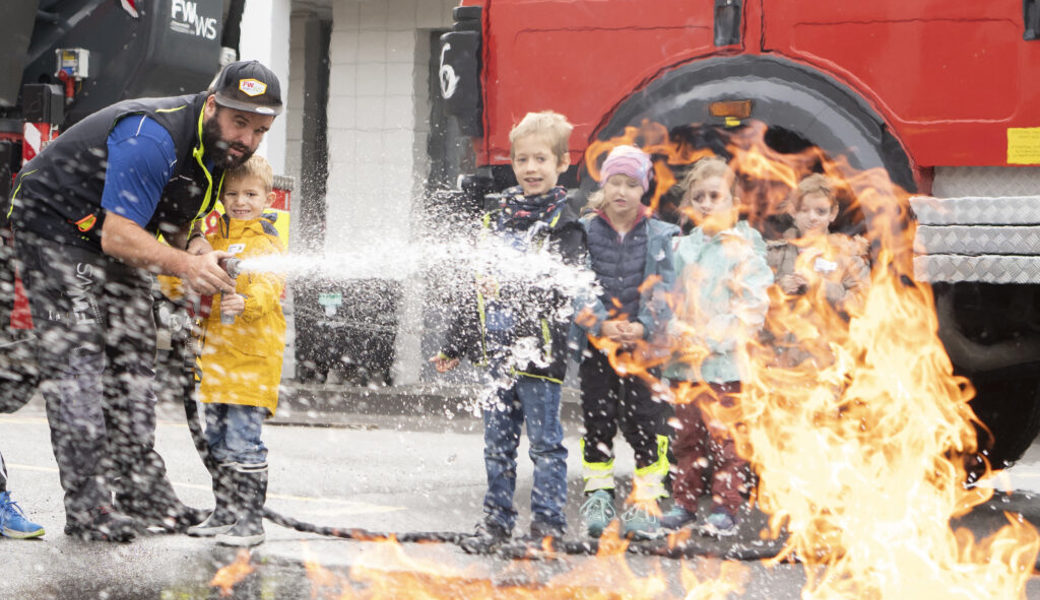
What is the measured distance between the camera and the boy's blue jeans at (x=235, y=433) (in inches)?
203

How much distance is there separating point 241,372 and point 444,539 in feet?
3.21

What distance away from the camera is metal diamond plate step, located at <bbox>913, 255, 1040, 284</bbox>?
4906mm

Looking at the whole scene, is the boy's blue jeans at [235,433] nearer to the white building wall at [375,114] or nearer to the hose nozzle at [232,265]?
the hose nozzle at [232,265]

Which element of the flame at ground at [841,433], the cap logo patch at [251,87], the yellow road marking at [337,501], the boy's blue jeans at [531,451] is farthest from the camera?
the yellow road marking at [337,501]

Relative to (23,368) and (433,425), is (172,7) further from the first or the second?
(23,368)

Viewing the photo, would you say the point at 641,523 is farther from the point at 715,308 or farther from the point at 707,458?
the point at 715,308

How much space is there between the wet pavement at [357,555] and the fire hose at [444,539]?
0.03 m

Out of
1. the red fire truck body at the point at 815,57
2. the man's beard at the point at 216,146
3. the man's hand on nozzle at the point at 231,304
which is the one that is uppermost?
the red fire truck body at the point at 815,57

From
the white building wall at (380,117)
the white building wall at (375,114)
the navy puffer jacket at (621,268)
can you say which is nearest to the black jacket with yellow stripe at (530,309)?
the navy puffer jacket at (621,268)

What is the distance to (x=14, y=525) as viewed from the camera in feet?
16.5

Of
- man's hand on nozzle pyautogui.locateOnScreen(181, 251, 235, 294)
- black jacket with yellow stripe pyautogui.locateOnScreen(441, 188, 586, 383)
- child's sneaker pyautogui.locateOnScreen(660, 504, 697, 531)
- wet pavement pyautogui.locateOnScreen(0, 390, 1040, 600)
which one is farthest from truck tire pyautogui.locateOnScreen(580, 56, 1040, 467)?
man's hand on nozzle pyautogui.locateOnScreen(181, 251, 235, 294)

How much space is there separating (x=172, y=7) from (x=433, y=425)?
11.6 feet

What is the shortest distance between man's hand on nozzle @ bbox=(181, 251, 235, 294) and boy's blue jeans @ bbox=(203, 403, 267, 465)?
581mm

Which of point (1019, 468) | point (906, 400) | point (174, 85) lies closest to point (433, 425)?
point (174, 85)
